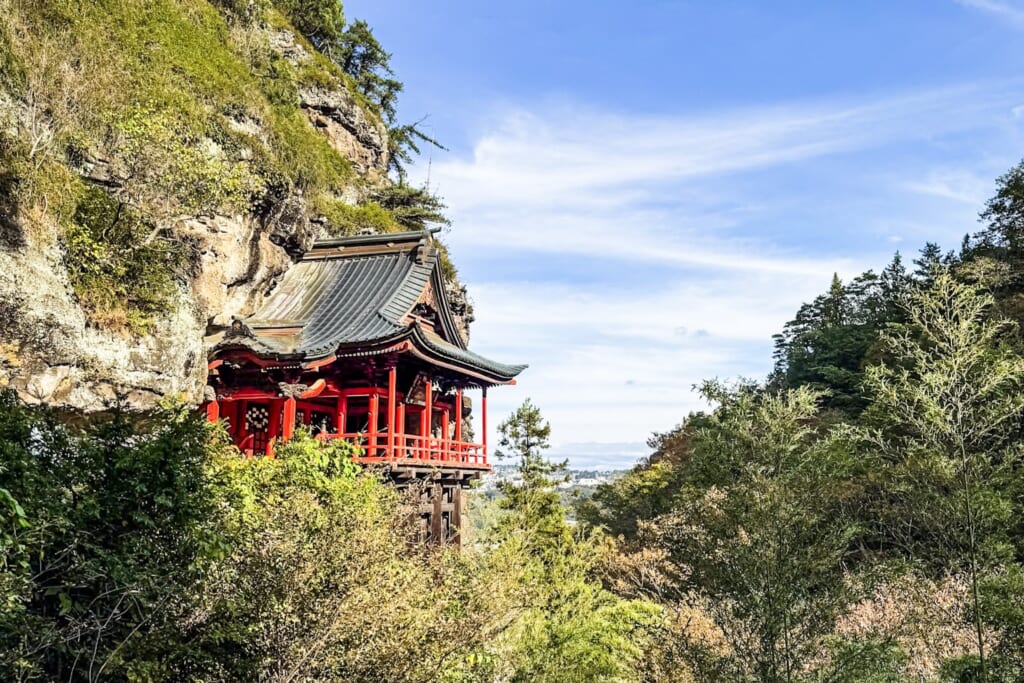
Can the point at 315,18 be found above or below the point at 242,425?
above

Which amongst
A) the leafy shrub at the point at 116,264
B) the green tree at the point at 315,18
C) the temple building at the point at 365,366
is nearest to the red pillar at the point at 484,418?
the temple building at the point at 365,366

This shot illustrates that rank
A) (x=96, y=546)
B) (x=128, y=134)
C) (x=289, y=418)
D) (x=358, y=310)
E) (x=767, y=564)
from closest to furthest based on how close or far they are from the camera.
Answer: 1. (x=96, y=546)
2. (x=767, y=564)
3. (x=128, y=134)
4. (x=289, y=418)
5. (x=358, y=310)

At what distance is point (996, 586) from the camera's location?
8.66 metres

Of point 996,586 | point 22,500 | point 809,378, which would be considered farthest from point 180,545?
point 809,378

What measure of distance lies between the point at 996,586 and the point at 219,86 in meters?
17.3

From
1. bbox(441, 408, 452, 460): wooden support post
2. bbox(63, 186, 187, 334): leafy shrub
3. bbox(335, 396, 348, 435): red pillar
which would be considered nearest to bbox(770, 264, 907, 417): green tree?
bbox(441, 408, 452, 460): wooden support post

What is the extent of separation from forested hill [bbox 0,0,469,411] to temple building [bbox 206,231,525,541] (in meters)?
0.94

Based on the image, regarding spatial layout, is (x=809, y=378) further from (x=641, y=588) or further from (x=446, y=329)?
(x=446, y=329)

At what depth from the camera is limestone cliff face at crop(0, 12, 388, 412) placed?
32.4 ft

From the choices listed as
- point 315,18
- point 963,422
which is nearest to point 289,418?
point 963,422

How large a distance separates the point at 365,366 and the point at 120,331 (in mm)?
5325

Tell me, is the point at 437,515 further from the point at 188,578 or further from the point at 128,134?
the point at 188,578

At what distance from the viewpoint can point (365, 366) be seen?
1573 cm

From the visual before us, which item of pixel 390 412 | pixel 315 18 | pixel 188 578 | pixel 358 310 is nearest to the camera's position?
pixel 188 578
